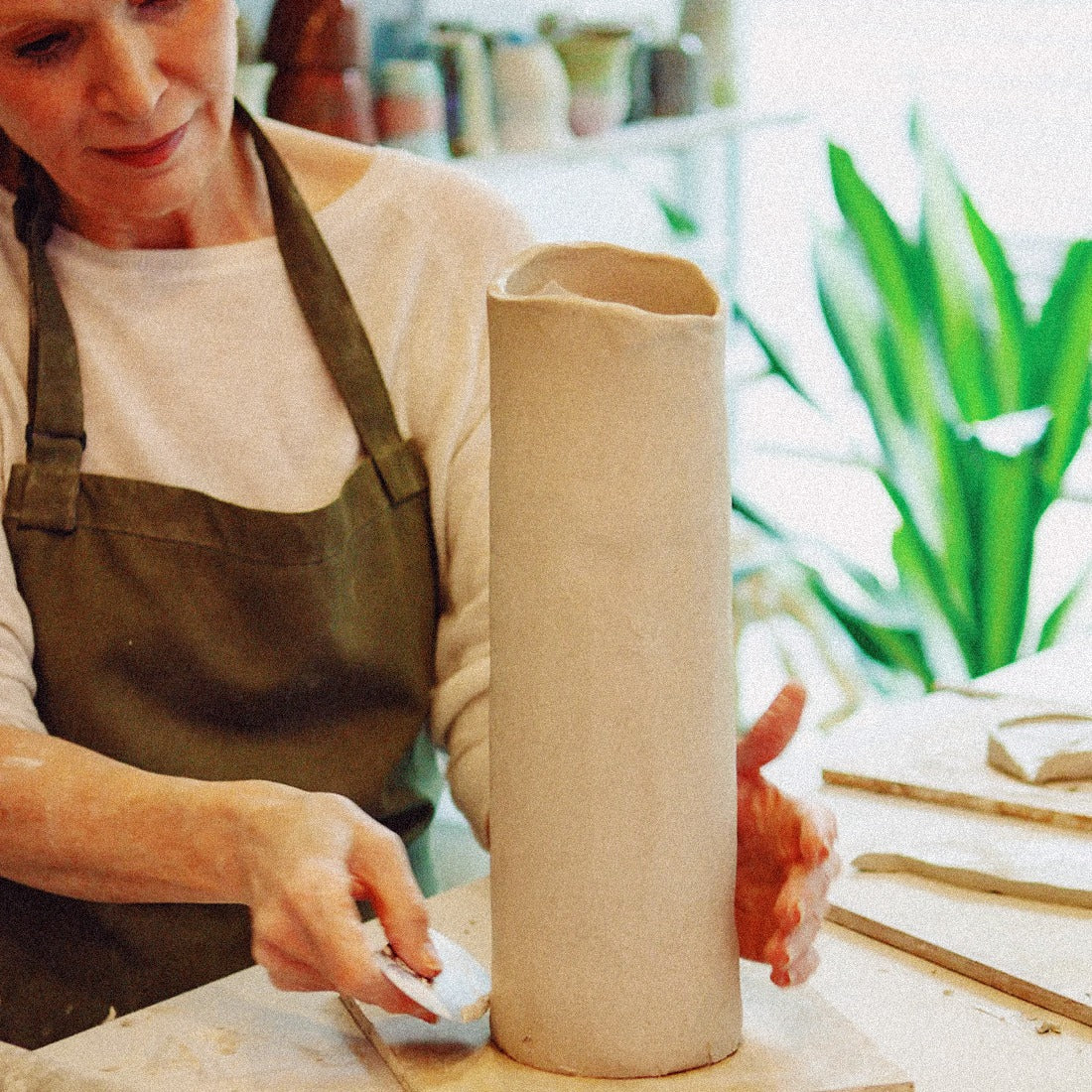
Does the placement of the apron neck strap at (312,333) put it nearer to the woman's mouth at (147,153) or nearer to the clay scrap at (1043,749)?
the woman's mouth at (147,153)

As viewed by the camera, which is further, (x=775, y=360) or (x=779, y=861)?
(x=775, y=360)

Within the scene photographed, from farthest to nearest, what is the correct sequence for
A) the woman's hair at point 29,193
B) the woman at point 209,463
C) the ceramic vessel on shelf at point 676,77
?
1. the ceramic vessel on shelf at point 676,77
2. the woman's hair at point 29,193
3. the woman at point 209,463

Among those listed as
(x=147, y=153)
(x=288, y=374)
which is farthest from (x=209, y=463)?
(x=147, y=153)

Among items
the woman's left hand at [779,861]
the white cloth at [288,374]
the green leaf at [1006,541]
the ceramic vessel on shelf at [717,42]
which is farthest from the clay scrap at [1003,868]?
the ceramic vessel on shelf at [717,42]

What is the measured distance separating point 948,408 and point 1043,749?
116cm

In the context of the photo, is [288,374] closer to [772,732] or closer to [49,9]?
[49,9]

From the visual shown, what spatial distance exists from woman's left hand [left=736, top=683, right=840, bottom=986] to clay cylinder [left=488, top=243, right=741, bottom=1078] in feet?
0.11

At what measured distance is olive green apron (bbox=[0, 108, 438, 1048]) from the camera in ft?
3.57

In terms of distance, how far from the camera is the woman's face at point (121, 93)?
3.16ft

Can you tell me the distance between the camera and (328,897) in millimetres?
749

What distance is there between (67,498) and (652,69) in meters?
2.03

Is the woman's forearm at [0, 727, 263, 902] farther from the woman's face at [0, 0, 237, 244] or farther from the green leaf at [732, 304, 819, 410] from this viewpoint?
the green leaf at [732, 304, 819, 410]

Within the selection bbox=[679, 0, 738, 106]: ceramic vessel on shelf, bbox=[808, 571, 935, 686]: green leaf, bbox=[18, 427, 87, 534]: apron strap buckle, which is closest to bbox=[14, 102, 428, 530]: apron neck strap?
bbox=[18, 427, 87, 534]: apron strap buckle

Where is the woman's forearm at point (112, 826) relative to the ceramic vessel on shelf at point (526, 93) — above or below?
below
